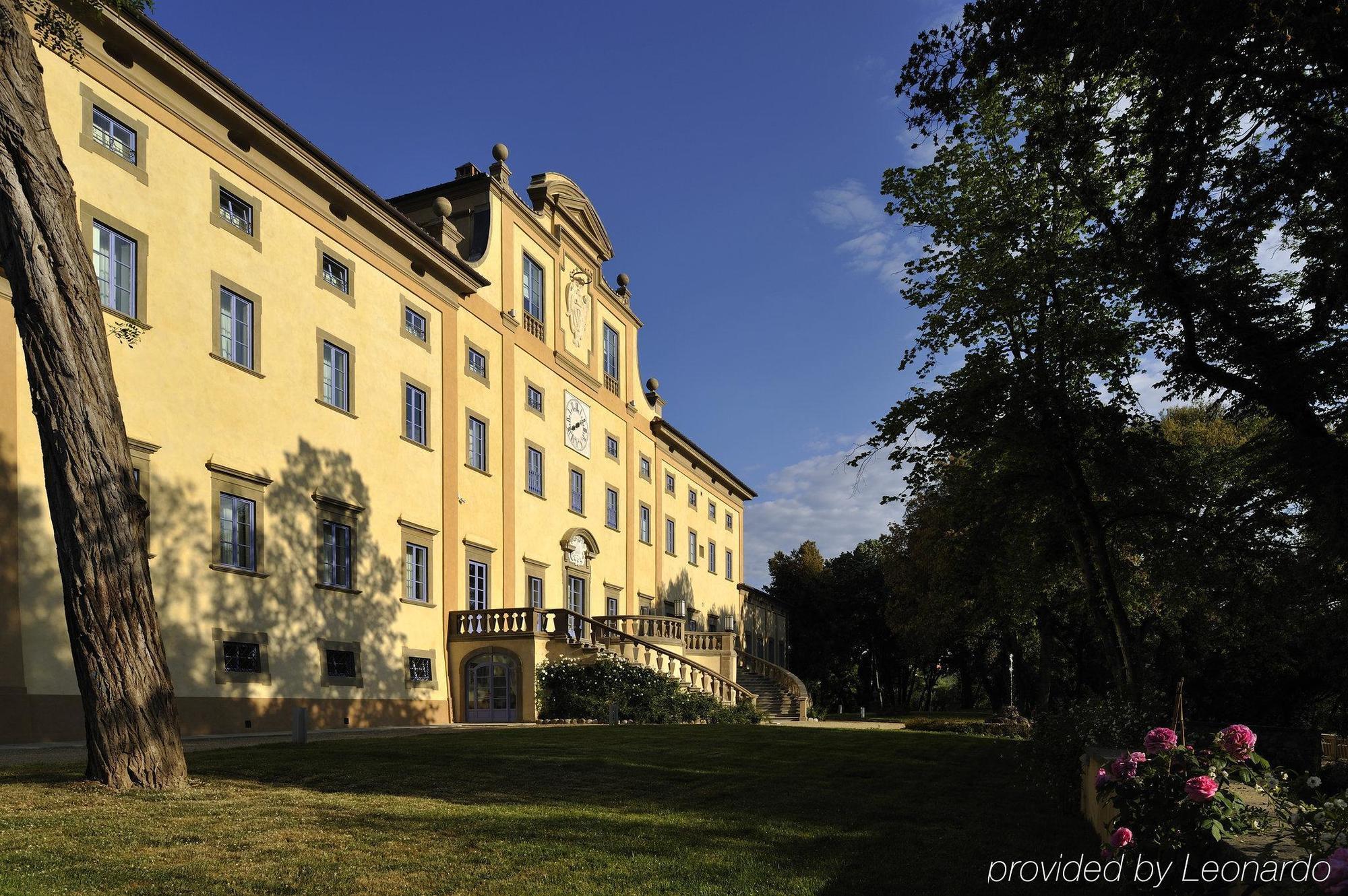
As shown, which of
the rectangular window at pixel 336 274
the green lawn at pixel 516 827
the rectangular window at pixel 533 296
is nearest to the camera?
the green lawn at pixel 516 827

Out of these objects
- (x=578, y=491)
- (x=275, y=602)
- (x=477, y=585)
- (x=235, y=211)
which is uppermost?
(x=235, y=211)

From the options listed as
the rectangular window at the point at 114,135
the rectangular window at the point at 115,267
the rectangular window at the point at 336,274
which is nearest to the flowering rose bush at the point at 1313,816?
the rectangular window at the point at 115,267

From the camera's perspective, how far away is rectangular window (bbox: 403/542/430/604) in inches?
1069

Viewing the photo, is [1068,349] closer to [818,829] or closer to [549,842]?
[818,829]

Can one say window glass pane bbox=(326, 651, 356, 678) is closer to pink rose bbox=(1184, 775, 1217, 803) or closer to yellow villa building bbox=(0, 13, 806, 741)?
yellow villa building bbox=(0, 13, 806, 741)

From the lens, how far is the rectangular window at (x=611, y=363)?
41.1m

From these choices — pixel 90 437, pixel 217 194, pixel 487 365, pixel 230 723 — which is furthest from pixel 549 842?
pixel 487 365

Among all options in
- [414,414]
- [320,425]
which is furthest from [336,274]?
[414,414]

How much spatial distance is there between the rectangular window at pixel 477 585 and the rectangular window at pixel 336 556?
516cm

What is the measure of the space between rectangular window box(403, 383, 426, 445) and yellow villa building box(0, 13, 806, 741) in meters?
0.10

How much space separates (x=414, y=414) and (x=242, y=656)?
8.69 metres

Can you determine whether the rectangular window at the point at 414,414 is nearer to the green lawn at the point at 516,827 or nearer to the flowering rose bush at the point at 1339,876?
the green lawn at the point at 516,827

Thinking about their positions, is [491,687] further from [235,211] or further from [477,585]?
→ [235,211]

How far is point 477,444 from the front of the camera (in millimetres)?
31031
